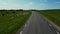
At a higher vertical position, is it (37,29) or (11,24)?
(37,29)

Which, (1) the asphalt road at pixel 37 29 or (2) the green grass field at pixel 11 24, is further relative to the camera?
(2) the green grass field at pixel 11 24

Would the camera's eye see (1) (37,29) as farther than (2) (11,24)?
No

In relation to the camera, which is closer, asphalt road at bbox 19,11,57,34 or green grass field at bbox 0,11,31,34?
asphalt road at bbox 19,11,57,34
